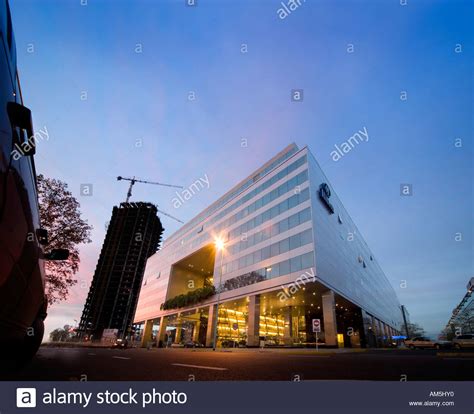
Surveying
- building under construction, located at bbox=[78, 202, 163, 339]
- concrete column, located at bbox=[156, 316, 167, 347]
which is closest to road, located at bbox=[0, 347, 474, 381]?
concrete column, located at bbox=[156, 316, 167, 347]

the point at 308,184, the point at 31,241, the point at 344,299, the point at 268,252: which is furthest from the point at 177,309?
the point at 31,241

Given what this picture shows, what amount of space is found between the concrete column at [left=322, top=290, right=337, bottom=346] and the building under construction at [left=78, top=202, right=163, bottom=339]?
98.4 meters

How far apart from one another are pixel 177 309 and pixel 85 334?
9577cm

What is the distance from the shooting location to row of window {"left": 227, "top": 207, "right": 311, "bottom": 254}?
27.9 m

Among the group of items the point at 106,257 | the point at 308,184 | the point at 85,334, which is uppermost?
the point at 106,257

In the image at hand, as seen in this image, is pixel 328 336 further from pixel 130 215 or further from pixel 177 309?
pixel 130 215

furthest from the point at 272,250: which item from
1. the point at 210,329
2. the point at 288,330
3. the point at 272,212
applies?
the point at 210,329

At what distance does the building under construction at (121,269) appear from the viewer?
113 m

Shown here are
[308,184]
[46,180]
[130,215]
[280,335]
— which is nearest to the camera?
[46,180]

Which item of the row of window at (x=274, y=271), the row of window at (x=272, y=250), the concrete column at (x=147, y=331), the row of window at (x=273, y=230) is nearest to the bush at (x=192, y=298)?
the row of window at (x=274, y=271)

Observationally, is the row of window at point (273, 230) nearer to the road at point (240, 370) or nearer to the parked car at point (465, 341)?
the parked car at point (465, 341)

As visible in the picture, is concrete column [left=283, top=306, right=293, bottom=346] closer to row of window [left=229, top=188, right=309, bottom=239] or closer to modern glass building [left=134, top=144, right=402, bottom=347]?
modern glass building [left=134, top=144, right=402, bottom=347]
